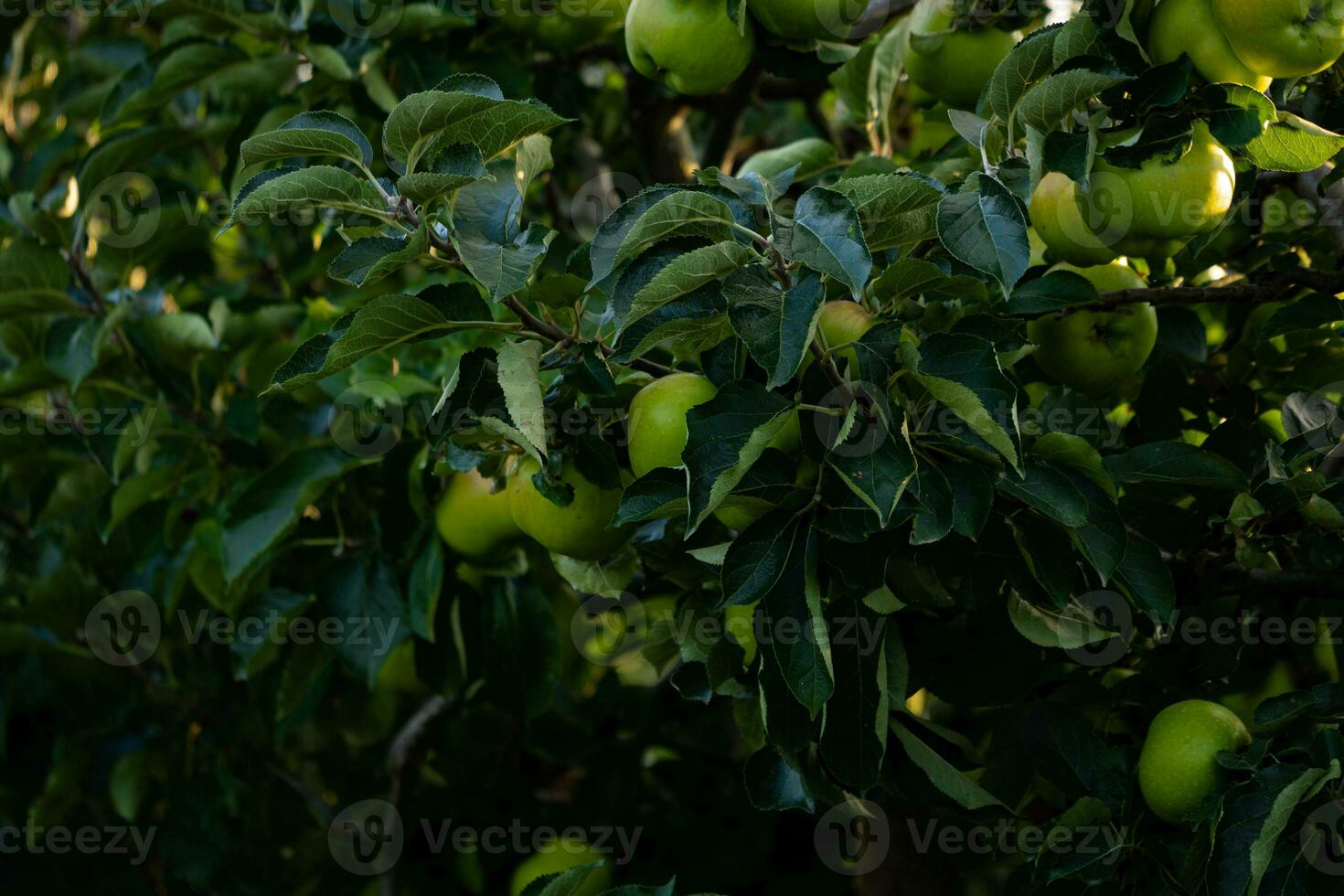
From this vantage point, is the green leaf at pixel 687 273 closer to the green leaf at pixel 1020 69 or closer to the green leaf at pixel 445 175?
the green leaf at pixel 445 175

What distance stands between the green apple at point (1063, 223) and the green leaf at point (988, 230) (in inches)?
4.0

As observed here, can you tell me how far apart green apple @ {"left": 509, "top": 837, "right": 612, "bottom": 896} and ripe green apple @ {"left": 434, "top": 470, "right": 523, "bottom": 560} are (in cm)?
71

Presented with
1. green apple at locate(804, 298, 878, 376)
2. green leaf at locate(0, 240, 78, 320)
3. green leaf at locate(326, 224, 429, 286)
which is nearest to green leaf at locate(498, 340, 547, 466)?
green leaf at locate(326, 224, 429, 286)

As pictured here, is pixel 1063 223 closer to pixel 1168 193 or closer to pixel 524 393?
pixel 1168 193

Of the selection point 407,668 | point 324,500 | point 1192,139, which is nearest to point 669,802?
point 407,668

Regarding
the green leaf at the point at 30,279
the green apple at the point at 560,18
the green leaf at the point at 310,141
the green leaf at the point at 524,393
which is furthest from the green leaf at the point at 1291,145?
the green leaf at the point at 30,279

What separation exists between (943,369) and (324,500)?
3.25ft

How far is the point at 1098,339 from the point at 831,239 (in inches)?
17.3

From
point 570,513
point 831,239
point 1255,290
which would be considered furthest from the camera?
point 1255,290

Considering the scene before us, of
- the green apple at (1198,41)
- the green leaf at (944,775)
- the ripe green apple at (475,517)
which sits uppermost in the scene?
the green apple at (1198,41)

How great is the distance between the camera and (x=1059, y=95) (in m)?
0.95

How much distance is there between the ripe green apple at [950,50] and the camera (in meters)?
1.26

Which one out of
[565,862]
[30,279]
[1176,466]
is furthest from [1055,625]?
[30,279]

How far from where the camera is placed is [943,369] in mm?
935
